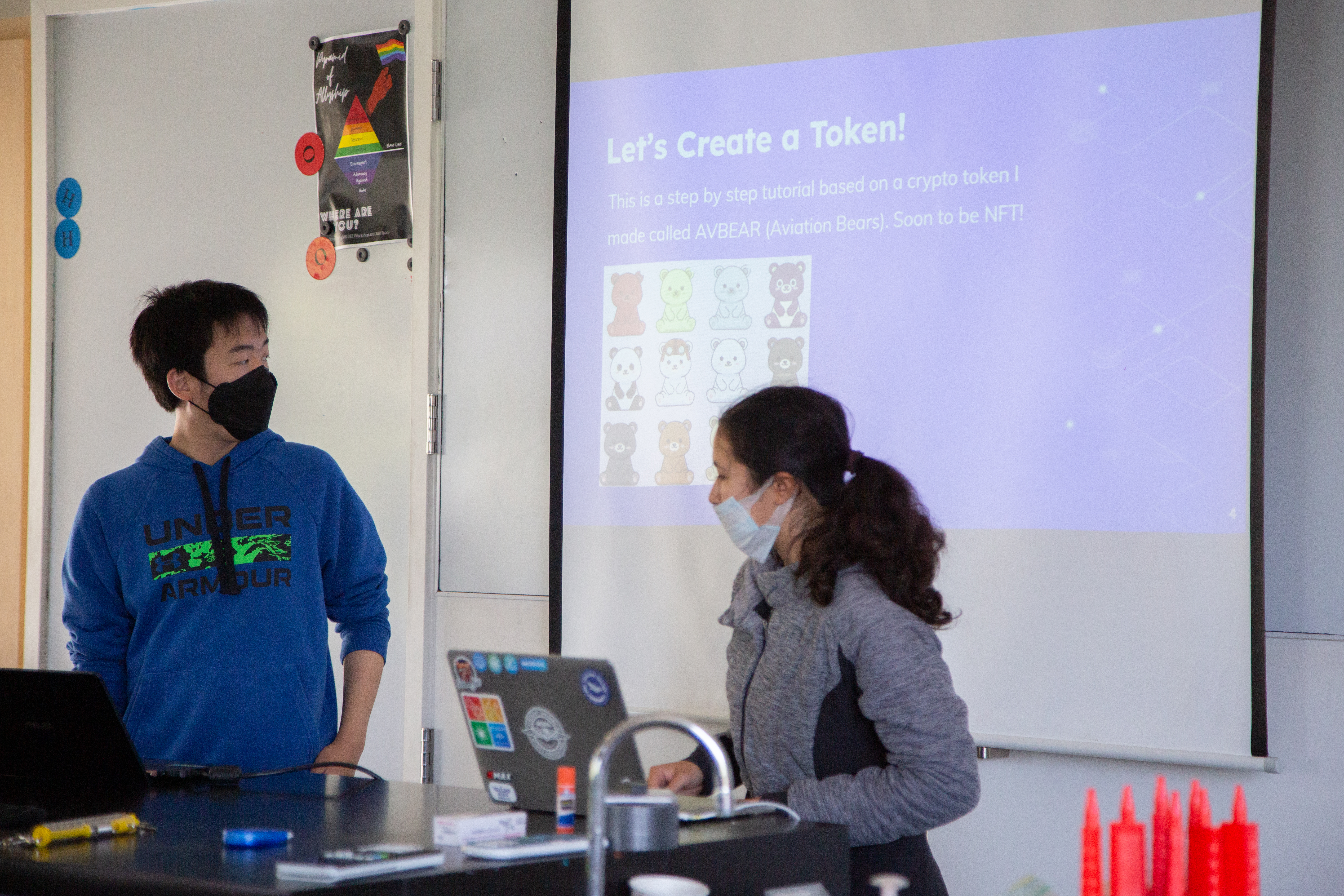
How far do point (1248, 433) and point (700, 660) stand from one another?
A: 50.5 inches

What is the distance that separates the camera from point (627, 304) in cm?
297

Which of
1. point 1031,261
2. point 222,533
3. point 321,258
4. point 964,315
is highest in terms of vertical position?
point 321,258

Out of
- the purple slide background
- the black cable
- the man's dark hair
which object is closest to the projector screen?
the purple slide background

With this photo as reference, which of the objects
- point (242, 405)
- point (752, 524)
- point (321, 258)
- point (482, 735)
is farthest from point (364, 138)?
point (482, 735)

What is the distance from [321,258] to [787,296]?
4.63 feet

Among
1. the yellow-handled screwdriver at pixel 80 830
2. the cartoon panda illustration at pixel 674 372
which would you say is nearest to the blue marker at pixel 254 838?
the yellow-handled screwdriver at pixel 80 830

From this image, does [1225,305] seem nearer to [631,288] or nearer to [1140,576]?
[1140,576]

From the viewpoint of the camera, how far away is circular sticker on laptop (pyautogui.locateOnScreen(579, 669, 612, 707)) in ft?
4.36

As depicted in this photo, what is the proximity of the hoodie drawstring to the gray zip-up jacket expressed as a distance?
0.86 metres

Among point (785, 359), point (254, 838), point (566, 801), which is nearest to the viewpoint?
point (254, 838)

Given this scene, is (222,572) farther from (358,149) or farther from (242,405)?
(358,149)

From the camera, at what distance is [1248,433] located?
7.74 ft

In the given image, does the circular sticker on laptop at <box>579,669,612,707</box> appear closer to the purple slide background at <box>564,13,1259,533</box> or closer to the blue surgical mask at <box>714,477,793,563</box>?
the blue surgical mask at <box>714,477,793,563</box>

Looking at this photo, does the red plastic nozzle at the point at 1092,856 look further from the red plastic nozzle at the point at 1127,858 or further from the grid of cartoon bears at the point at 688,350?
the grid of cartoon bears at the point at 688,350
